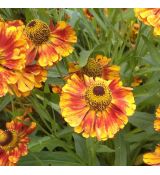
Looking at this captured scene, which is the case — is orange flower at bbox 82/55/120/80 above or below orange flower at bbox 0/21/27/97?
below

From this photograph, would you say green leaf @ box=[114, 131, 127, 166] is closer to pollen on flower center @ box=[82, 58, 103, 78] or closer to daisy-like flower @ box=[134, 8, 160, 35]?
pollen on flower center @ box=[82, 58, 103, 78]

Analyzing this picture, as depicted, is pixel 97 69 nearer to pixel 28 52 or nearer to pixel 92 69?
pixel 92 69

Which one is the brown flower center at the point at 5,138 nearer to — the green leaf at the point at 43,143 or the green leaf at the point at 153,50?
the green leaf at the point at 43,143

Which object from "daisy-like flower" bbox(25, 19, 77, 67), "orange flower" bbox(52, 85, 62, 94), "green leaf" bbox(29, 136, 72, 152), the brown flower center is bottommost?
"green leaf" bbox(29, 136, 72, 152)

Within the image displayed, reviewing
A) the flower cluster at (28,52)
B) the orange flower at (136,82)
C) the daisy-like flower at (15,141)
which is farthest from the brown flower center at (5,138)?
the orange flower at (136,82)

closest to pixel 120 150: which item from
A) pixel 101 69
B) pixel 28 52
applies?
pixel 101 69

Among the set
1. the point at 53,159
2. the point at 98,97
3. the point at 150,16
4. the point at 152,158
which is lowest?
the point at 53,159

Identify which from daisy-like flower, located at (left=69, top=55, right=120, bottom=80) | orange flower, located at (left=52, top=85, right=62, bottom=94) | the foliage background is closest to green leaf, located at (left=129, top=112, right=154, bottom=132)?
Result: the foliage background
